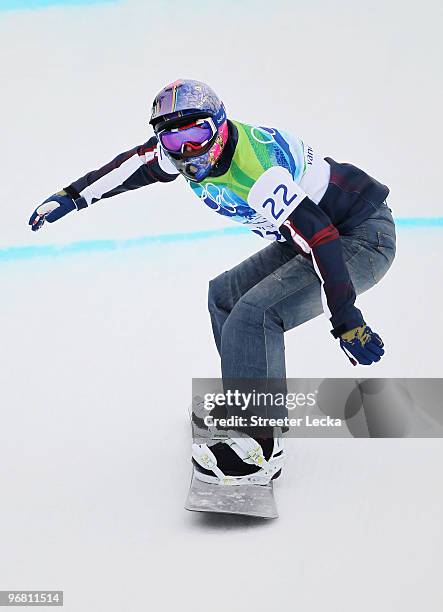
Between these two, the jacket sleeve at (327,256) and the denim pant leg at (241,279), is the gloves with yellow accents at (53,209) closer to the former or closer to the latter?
the denim pant leg at (241,279)

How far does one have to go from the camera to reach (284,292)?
2.60m

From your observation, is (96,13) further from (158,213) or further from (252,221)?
(252,221)

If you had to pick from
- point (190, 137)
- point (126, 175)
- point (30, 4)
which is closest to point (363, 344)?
point (190, 137)

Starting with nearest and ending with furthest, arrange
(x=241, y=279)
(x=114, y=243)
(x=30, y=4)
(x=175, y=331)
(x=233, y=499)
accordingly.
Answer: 1. (x=233, y=499)
2. (x=241, y=279)
3. (x=175, y=331)
4. (x=114, y=243)
5. (x=30, y=4)

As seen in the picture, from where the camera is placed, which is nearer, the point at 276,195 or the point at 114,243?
the point at 276,195

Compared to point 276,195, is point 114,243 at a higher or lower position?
higher

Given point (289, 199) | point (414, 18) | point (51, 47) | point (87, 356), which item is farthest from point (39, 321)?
point (414, 18)

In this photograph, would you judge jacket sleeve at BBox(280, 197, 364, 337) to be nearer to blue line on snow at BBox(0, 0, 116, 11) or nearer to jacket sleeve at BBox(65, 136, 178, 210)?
jacket sleeve at BBox(65, 136, 178, 210)

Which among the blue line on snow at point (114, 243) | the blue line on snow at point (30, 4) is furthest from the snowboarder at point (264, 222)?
the blue line on snow at point (30, 4)

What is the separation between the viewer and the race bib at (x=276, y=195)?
7.61 ft

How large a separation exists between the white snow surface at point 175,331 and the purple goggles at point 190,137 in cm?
119

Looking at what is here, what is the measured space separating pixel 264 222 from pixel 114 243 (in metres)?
3.48

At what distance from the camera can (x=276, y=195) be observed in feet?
7.62

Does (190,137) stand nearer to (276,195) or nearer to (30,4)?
(276,195)
